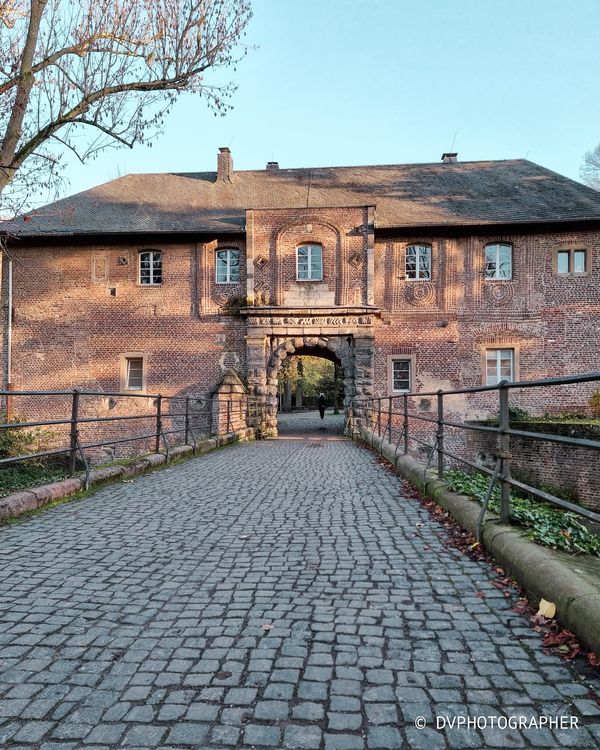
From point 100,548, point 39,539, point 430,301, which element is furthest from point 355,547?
point 430,301

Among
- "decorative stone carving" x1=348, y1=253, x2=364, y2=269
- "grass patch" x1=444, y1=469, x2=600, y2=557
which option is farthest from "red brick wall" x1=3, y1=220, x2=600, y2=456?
"grass patch" x1=444, y1=469, x2=600, y2=557

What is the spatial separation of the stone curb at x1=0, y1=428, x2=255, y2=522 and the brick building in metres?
8.47

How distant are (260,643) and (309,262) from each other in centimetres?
1675

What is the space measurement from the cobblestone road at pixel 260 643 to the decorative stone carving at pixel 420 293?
14.4 m

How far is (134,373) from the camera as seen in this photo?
62.7 feet

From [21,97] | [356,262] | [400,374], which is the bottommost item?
[400,374]

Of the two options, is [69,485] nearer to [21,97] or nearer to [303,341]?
[21,97]

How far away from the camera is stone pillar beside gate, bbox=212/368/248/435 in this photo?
15914 mm

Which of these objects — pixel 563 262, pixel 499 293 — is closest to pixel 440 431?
pixel 499 293

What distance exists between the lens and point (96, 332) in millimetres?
18984

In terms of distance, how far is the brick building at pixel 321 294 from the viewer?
17.7 m

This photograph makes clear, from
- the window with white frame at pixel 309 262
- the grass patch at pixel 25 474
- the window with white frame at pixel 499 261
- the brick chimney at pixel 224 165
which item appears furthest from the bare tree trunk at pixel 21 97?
the window with white frame at pixel 499 261

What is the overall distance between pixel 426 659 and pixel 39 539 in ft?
11.0

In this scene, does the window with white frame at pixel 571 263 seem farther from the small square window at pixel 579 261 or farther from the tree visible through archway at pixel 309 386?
the tree visible through archway at pixel 309 386
